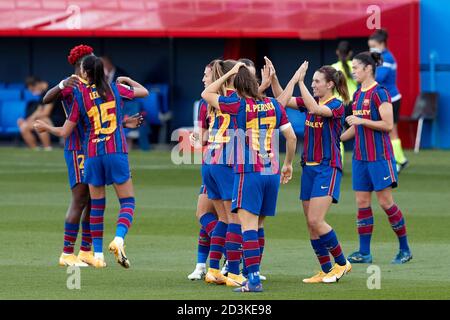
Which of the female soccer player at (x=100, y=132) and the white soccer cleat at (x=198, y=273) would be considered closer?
the white soccer cleat at (x=198, y=273)

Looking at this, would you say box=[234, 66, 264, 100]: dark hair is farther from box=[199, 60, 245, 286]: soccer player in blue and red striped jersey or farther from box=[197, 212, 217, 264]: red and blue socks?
box=[197, 212, 217, 264]: red and blue socks

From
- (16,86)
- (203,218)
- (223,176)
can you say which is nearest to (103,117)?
(203,218)

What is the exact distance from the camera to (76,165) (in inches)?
536

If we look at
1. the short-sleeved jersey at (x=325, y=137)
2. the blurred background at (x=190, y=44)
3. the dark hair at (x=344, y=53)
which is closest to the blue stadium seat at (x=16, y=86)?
the blurred background at (x=190, y=44)

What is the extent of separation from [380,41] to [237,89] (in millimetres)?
9778

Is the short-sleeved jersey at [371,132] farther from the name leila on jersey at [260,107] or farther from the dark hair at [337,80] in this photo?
the name leila on jersey at [260,107]

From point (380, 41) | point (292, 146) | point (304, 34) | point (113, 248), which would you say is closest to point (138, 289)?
point (113, 248)

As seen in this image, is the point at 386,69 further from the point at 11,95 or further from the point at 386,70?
the point at 11,95

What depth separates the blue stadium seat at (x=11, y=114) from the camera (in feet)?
105

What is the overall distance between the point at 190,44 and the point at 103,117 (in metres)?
20.2

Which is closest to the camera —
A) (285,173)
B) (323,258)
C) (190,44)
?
(285,173)

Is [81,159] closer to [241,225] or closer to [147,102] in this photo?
[241,225]

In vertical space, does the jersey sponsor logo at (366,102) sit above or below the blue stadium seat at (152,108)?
above

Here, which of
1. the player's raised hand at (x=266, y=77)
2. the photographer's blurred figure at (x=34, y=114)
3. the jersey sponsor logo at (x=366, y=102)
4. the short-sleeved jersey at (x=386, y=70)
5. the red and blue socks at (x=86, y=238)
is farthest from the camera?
the photographer's blurred figure at (x=34, y=114)
